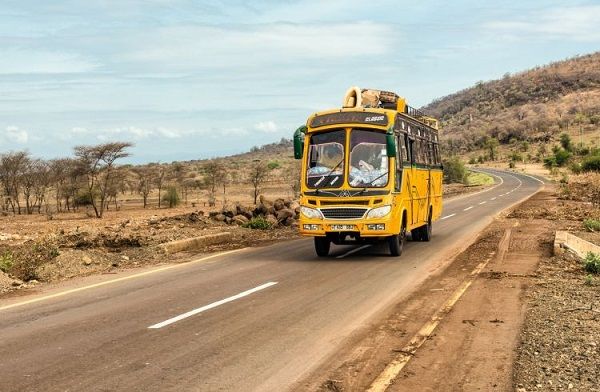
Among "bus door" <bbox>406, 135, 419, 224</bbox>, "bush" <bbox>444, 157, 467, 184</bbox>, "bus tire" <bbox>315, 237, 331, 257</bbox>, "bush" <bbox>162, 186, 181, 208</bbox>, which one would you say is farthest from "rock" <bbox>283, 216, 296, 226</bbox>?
"bush" <bbox>444, 157, 467, 184</bbox>

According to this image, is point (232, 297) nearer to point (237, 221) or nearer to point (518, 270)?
point (518, 270)

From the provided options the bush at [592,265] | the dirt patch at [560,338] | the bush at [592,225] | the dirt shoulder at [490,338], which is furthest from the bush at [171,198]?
the dirt patch at [560,338]

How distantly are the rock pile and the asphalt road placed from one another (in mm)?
9585

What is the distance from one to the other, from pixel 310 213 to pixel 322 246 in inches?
52.8

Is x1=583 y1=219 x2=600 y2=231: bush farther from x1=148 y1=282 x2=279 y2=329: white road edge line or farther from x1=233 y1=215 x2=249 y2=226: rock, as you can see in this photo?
x1=148 y1=282 x2=279 y2=329: white road edge line

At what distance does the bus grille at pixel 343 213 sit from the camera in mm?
13273

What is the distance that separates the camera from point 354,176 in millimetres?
13516

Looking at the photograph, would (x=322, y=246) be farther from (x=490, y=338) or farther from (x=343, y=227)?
(x=490, y=338)

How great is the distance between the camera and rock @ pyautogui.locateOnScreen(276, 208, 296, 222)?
2349cm

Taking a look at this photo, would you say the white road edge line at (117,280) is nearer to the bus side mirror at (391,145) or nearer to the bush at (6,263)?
the bush at (6,263)

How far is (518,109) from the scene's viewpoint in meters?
148

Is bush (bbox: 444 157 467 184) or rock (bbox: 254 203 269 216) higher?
bush (bbox: 444 157 467 184)

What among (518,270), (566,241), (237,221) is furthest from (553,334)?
(237,221)

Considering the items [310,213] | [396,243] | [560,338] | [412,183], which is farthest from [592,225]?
[560,338]
